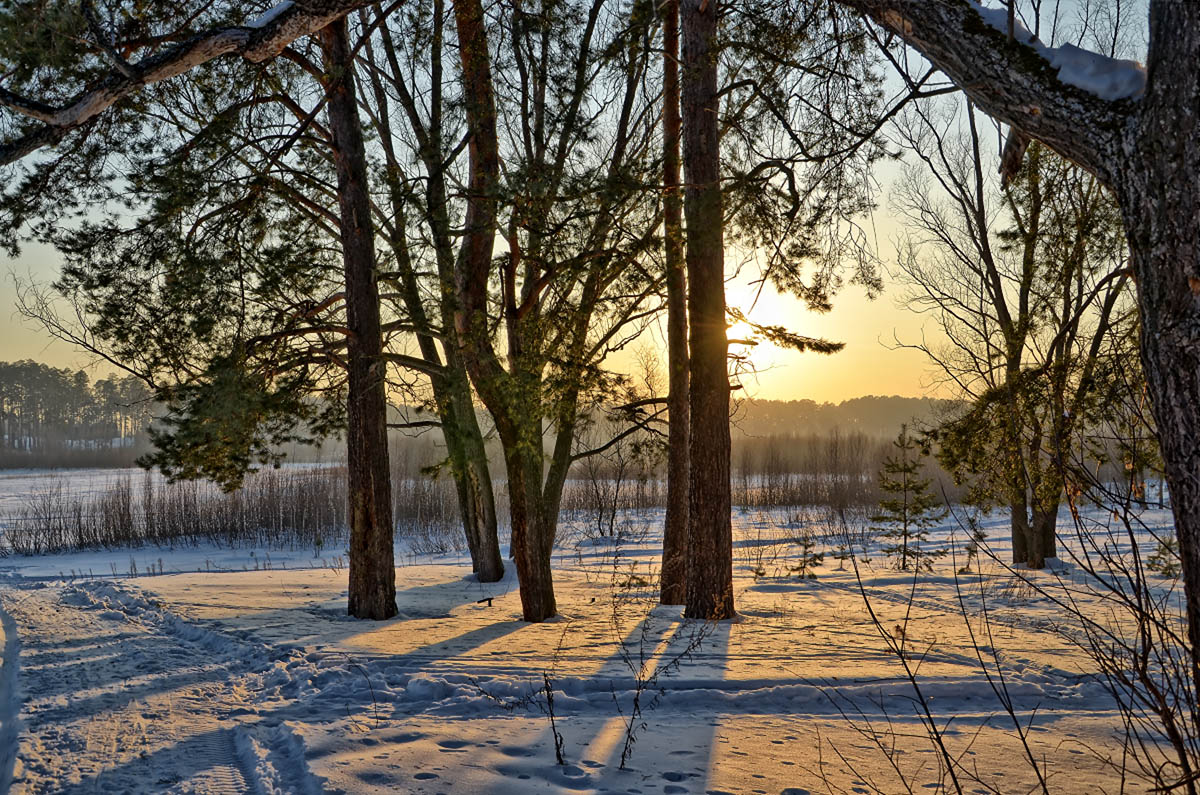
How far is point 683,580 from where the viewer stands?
10195 mm

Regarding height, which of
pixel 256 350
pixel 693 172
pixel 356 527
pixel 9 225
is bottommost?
pixel 356 527

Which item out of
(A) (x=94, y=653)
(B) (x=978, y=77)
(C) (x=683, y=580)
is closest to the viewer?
(B) (x=978, y=77)

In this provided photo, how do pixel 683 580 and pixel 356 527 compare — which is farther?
pixel 683 580

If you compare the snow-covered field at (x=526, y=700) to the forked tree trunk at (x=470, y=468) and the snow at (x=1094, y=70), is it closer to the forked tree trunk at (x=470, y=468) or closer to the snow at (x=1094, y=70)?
the snow at (x=1094, y=70)

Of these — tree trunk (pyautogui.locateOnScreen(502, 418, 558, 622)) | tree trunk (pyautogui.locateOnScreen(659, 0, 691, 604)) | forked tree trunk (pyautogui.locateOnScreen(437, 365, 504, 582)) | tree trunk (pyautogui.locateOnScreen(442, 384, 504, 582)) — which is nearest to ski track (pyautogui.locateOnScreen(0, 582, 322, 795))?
tree trunk (pyautogui.locateOnScreen(502, 418, 558, 622))

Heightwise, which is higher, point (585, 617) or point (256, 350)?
point (256, 350)

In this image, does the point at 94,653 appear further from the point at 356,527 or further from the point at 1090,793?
the point at 1090,793

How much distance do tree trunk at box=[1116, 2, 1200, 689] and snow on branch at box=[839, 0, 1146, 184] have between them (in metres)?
0.12

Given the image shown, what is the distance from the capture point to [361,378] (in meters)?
8.72

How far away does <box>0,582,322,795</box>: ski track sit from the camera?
3.62 m

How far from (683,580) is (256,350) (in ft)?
18.8

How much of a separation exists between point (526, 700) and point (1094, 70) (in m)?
4.29

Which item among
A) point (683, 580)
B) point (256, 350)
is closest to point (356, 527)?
point (256, 350)

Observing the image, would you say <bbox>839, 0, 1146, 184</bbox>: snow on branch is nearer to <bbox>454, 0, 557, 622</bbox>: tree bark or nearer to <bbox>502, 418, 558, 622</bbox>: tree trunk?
<bbox>454, 0, 557, 622</bbox>: tree bark
